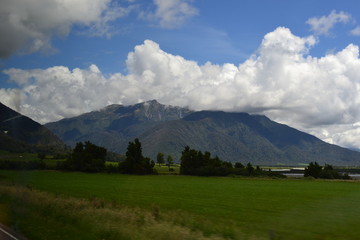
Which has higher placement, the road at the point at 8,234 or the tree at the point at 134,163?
the tree at the point at 134,163

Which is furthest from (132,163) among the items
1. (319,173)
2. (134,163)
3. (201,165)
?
(319,173)

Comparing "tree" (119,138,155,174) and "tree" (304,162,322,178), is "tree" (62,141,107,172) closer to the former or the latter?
"tree" (119,138,155,174)

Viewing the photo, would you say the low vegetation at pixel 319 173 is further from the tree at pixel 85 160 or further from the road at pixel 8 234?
the road at pixel 8 234

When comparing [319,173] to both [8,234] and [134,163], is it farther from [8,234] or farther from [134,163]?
[8,234]

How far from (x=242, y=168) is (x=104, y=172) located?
6073 cm

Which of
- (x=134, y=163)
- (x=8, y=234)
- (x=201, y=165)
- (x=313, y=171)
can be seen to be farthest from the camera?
(x=313, y=171)

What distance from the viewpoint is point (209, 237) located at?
1980 cm

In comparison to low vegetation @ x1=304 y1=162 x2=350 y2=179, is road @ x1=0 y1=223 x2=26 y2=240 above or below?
below

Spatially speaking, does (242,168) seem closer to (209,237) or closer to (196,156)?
(196,156)

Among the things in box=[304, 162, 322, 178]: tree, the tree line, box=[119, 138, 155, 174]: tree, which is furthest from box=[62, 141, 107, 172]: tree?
box=[304, 162, 322, 178]: tree

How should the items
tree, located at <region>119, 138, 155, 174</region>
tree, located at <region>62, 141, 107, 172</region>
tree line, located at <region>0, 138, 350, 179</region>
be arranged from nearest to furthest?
tree, located at <region>62, 141, 107, 172</region> < tree line, located at <region>0, 138, 350, 179</region> < tree, located at <region>119, 138, 155, 174</region>

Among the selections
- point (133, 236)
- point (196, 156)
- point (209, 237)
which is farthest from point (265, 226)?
point (196, 156)

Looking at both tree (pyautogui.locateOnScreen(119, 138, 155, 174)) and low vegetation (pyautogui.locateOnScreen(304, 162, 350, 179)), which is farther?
low vegetation (pyautogui.locateOnScreen(304, 162, 350, 179))

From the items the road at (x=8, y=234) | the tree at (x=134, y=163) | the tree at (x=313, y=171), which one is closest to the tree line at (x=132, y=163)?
the tree at (x=134, y=163)
